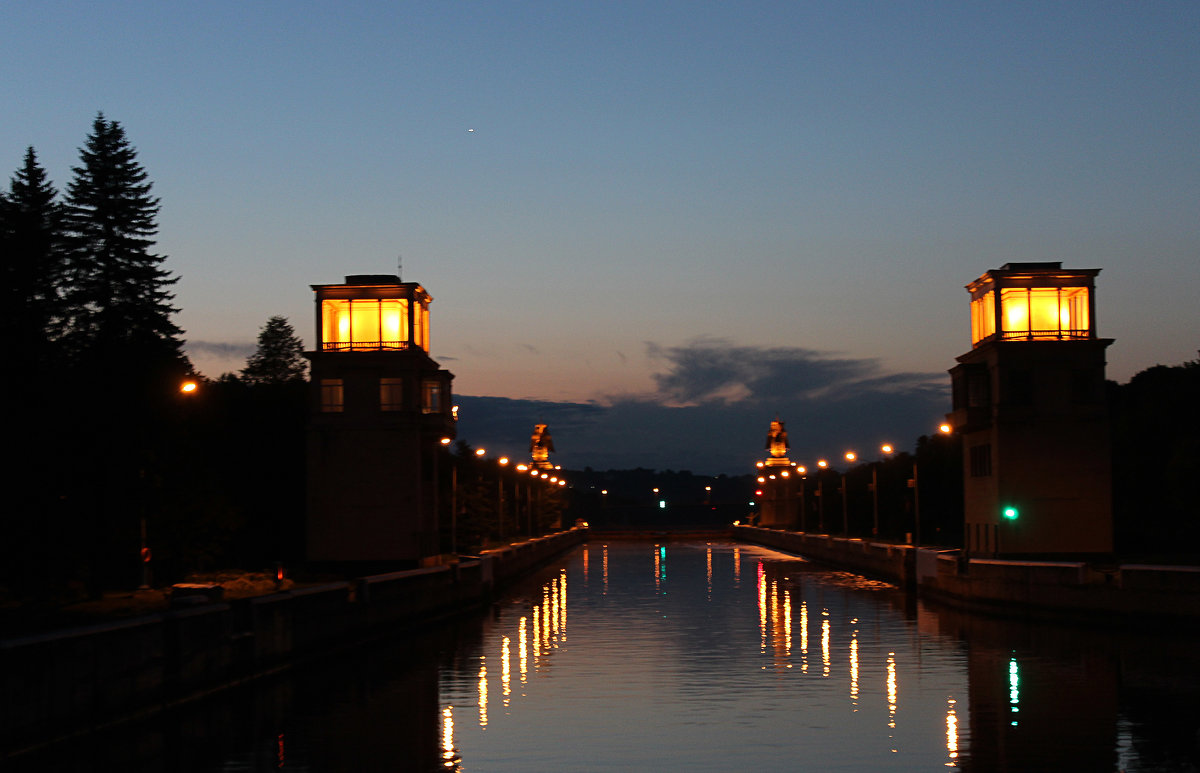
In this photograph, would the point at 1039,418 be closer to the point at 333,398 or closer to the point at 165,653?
the point at 333,398

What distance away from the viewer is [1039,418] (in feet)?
205

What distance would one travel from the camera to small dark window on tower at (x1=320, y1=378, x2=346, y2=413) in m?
67.9

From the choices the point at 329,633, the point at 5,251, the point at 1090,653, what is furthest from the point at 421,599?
the point at 1090,653

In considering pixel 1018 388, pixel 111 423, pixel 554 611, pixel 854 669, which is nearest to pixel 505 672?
pixel 854 669

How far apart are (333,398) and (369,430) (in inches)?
93.6

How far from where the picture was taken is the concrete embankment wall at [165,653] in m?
19.3

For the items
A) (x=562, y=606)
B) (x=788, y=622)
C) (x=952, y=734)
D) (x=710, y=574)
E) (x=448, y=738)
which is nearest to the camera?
(x=952, y=734)

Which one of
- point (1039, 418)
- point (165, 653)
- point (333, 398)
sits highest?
point (333, 398)

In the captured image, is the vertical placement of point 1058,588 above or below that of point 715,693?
above

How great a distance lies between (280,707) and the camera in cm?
2527

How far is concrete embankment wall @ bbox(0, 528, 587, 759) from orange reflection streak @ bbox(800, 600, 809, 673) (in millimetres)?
11525

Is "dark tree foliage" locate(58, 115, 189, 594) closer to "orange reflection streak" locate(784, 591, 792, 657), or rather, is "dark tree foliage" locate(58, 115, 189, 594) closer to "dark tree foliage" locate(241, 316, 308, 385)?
"orange reflection streak" locate(784, 591, 792, 657)

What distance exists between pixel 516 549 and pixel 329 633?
44.9m

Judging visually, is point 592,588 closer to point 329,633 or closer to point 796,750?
point 329,633
